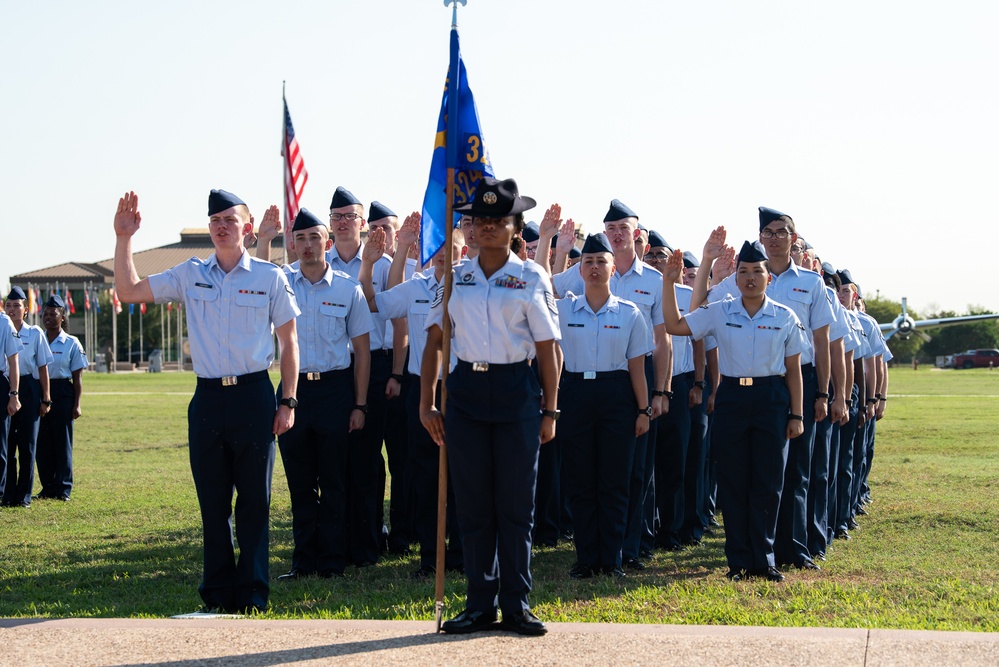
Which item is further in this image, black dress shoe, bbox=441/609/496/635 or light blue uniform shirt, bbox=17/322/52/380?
light blue uniform shirt, bbox=17/322/52/380

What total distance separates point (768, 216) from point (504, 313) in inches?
124

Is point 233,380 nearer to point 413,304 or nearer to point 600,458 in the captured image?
point 413,304

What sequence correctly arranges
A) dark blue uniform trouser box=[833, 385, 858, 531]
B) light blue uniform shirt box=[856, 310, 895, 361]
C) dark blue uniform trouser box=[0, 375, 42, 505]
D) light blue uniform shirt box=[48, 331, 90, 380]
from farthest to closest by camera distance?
light blue uniform shirt box=[48, 331, 90, 380] < dark blue uniform trouser box=[0, 375, 42, 505] < light blue uniform shirt box=[856, 310, 895, 361] < dark blue uniform trouser box=[833, 385, 858, 531]

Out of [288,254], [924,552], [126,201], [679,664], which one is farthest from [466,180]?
[924,552]

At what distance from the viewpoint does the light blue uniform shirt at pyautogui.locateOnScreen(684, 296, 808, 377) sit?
7703 mm

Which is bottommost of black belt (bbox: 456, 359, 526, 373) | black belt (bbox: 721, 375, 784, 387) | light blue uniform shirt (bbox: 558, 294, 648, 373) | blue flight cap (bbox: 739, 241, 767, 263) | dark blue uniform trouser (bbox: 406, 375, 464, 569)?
dark blue uniform trouser (bbox: 406, 375, 464, 569)

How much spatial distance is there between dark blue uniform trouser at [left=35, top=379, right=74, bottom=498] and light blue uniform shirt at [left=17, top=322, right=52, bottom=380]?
1.33 ft

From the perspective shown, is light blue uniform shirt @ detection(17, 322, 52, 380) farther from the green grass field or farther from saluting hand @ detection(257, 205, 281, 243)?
saluting hand @ detection(257, 205, 281, 243)

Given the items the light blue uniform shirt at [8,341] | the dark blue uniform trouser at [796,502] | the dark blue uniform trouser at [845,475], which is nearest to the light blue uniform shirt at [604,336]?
the dark blue uniform trouser at [796,502]

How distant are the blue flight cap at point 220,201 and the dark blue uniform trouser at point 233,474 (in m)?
0.90

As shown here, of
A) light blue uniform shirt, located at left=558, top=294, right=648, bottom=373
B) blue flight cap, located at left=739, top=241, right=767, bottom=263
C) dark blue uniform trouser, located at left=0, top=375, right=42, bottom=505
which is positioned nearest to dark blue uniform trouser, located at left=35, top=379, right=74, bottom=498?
dark blue uniform trouser, located at left=0, top=375, right=42, bottom=505

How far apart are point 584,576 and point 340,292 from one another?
7.83 feet

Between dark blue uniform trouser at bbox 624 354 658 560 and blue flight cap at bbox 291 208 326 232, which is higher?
blue flight cap at bbox 291 208 326 232

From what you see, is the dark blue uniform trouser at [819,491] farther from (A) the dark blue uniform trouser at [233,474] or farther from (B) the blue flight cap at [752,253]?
(A) the dark blue uniform trouser at [233,474]
